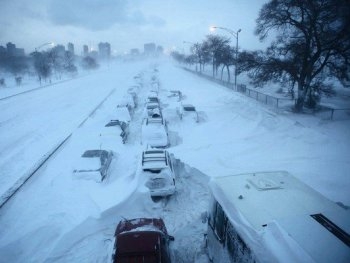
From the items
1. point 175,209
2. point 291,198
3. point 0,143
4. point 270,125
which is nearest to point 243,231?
point 291,198

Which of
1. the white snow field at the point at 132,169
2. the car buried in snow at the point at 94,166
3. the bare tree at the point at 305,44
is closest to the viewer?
the white snow field at the point at 132,169

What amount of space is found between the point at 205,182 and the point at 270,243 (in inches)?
274

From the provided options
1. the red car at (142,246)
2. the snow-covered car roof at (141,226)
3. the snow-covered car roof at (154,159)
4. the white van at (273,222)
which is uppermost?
the white van at (273,222)

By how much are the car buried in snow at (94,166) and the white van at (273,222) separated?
19.4ft

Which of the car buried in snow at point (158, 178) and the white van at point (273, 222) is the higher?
the white van at point (273, 222)

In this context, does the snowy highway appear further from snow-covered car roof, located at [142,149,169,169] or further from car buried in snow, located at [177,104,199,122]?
car buried in snow, located at [177,104,199,122]

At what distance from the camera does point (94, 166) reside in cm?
1063

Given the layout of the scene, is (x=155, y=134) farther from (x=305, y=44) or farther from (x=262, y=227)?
(x=305, y=44)

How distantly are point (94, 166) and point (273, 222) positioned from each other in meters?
8.36

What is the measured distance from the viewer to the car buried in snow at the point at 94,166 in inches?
408

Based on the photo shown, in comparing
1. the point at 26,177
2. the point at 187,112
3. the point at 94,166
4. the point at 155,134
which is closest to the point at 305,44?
the point at 187,112

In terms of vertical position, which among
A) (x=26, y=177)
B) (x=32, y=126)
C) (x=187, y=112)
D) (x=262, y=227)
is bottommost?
(x=26, y=177)

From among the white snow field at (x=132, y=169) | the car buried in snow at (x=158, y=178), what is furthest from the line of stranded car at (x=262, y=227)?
the car buried in snow at (x=158, y=178)

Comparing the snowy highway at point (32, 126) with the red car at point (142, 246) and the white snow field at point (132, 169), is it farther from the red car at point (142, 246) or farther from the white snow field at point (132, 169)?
the red car at point (142, 246)
